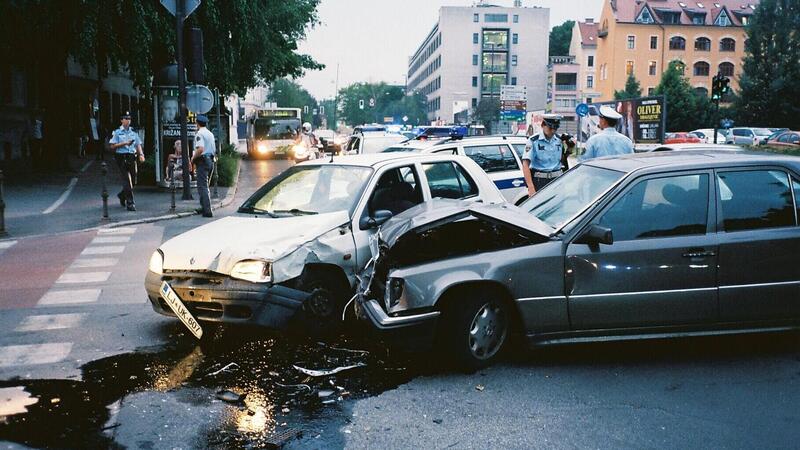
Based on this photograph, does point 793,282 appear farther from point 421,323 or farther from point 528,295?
point 421,323

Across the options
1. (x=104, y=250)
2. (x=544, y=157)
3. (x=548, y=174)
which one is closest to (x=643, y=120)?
(x=544, y=157)

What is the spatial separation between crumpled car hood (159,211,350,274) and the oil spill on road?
727 mm

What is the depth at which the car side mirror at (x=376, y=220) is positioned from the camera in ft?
21.5

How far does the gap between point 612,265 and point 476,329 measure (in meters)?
1.09

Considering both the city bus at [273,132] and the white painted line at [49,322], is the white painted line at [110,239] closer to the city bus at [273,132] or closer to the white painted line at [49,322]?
the white painted line at [49,322]

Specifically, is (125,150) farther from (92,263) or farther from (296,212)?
(296,212)

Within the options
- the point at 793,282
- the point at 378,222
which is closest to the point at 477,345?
the point at 378,222

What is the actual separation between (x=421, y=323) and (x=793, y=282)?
2861mm

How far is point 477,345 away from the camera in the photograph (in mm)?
5441

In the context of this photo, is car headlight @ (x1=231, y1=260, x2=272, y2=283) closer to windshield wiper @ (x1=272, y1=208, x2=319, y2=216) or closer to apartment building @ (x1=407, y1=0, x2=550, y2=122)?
windshield wiper @ (x1=272, y1=208, x2=319, y2=216)

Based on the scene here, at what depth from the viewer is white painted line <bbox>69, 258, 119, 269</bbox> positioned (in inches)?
391

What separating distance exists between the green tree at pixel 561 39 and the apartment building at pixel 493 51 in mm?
18597

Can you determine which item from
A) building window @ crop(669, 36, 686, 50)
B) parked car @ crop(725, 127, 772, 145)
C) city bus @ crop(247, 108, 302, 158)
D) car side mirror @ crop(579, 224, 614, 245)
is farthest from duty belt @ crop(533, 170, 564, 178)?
building window @ crop(669, 36, 686, 50)

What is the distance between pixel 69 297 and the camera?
8.06 meters
